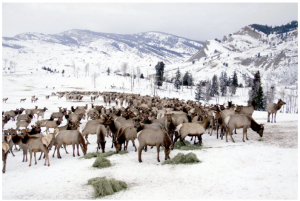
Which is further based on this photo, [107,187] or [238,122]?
[238,122]

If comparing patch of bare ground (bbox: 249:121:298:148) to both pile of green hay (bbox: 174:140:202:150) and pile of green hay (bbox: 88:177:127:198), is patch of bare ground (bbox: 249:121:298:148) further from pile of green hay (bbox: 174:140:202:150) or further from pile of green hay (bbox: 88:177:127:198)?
pile of green hay (bbox: 88:177:127:198)

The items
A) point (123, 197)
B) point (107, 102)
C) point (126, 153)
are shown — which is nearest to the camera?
point (123, 197)

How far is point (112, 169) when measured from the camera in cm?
904

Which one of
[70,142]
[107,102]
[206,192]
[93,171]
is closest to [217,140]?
[206,192]

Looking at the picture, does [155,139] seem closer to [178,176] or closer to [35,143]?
[178,176]

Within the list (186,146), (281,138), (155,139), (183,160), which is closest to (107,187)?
(155,139)

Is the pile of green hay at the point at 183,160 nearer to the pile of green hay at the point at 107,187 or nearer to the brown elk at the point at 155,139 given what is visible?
the brown elk at the point at 155,139

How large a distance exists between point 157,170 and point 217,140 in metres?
6.00

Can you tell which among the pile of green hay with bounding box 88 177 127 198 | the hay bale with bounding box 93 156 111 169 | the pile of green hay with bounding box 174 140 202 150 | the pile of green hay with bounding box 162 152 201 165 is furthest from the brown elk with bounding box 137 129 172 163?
the pile of green hay with bounding box 88 177 127 198

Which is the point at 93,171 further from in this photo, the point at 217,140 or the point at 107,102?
the point at 107,102

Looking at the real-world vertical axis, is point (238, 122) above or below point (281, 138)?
above

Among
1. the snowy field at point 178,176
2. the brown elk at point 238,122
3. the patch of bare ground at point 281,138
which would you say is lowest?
the snowy field at point 178,176

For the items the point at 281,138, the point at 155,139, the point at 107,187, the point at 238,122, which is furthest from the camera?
the point at 281,138

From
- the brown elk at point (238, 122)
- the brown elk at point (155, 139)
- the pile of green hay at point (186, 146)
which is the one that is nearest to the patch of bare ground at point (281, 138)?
the brown elk at point (238, 122)
